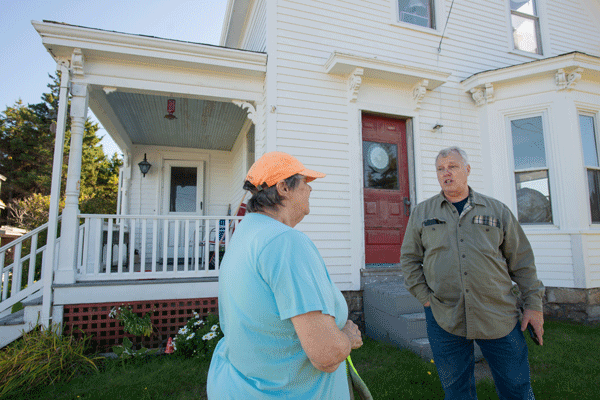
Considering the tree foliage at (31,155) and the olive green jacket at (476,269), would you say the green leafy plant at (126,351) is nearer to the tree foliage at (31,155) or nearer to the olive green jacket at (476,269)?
the olive green jacket at (476,269)

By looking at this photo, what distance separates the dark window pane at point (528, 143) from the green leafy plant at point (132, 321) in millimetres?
6068

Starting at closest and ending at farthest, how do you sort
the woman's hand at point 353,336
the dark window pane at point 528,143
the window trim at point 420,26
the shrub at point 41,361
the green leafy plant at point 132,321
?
the woman's hand at point 353,336, the shrub at point 41,361, the green leafy plant at point 132,321, the dark window pane at point 528,143, the window trim at point 420,26

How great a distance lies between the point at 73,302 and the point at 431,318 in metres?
4.06

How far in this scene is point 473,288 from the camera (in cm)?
195

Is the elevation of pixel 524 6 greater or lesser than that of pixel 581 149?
greater

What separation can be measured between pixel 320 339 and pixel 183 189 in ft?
26.0

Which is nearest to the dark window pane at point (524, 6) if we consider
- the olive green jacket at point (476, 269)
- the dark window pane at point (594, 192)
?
the dark window pane at point (594, 192)

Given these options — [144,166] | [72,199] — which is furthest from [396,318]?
[144,166]

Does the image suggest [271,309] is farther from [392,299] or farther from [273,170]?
[392,299]

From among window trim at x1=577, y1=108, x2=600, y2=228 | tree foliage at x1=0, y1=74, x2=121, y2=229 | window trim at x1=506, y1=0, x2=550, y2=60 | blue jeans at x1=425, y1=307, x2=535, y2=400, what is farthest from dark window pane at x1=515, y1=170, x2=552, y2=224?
tree foliage at x1=0, y1=74, x2=121, y2=229

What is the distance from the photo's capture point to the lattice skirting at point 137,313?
4055mm

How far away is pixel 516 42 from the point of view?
259 inches

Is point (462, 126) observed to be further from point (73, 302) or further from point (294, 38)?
point (73, 302)

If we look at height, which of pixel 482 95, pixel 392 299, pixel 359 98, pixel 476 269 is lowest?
pixel 392 299
